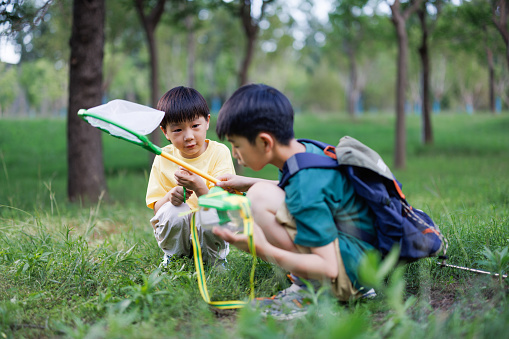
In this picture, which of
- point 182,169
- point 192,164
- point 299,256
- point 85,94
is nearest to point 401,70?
point 85,94

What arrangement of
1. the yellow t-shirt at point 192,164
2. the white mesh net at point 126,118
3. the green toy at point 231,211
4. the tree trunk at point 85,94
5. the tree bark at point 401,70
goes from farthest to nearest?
the tree bark at point 401,70
the tree trunk at point 85,94
the yellow t-shirt at point 192,164
the white mesh net at point 126,118
the green toy at point 231,211

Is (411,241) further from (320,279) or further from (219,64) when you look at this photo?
(219,64)

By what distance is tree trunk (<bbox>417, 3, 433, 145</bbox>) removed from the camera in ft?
36.7

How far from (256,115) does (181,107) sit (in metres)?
0.75

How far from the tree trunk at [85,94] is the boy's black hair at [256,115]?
386 cm

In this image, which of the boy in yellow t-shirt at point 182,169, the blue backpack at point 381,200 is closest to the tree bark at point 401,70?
the boy in yellow t-shirt at point 182,169

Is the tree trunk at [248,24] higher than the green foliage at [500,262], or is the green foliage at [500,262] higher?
the tree trunk at [248,24]

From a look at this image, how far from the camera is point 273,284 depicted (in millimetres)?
2418

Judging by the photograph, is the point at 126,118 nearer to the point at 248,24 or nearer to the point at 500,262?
the point at 500,262

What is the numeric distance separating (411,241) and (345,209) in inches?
12.9

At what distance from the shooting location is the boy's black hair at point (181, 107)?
2596 millimetres

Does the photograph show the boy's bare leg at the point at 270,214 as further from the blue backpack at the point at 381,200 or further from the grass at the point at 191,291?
the grass at the point at 191,291

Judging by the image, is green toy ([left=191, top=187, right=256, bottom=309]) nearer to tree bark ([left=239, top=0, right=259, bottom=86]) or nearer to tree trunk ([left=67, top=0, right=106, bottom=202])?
tree trunk ([left=67, top=0, right=106, bottom=202])

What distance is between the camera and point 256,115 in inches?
78.0
